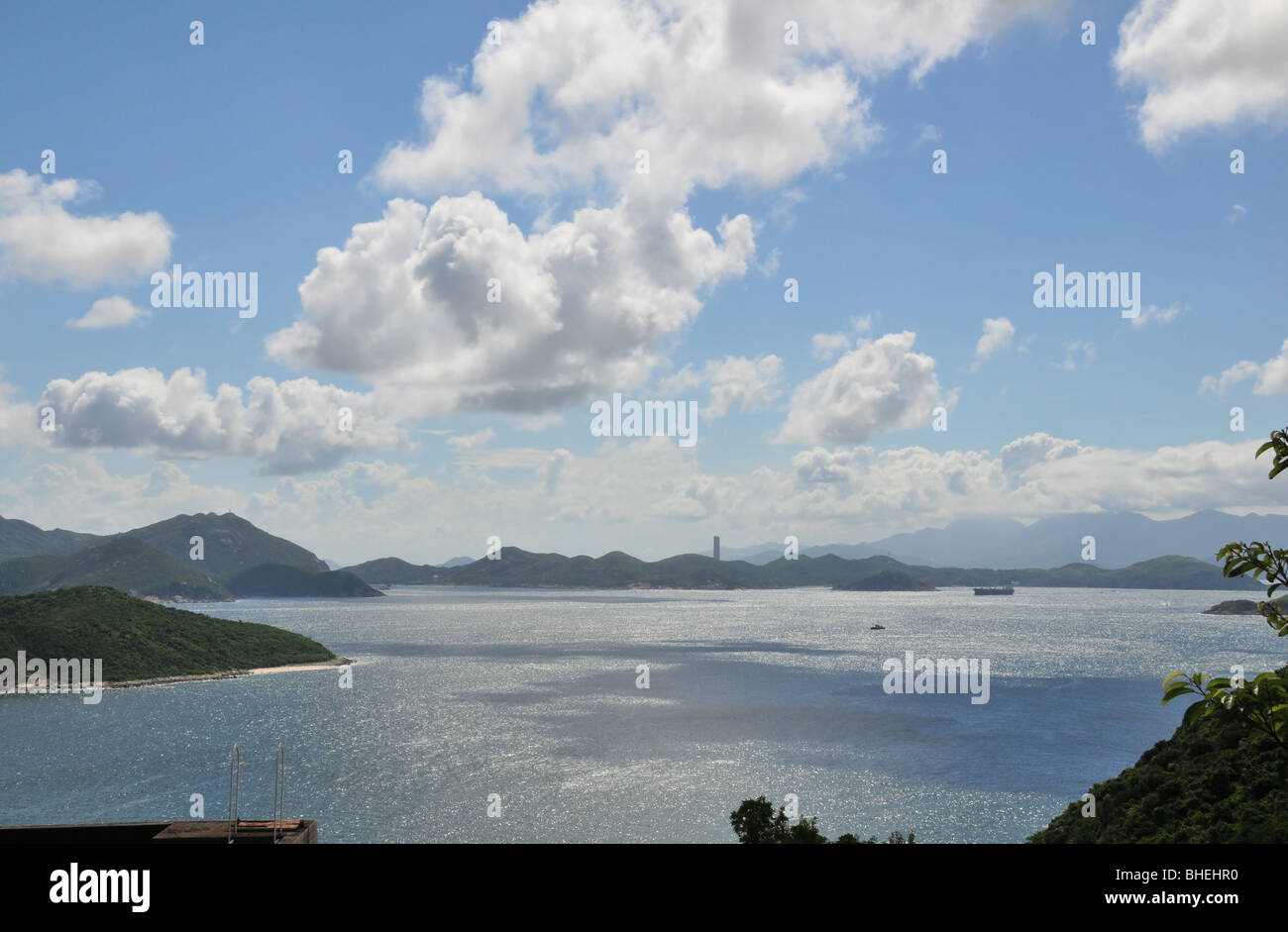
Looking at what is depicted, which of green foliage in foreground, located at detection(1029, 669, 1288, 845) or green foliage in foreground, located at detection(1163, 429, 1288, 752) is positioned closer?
green foliage in foreground, located at detection(1163, 429, 1288, 752)

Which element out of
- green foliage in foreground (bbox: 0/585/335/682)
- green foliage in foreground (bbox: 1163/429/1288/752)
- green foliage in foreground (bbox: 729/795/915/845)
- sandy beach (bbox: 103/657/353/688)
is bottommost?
sandy beach (bbox: 103/657/353/688)

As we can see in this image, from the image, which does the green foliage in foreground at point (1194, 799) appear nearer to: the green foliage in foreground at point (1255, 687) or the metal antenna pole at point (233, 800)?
the green foliage in foreground at point (1255, 687)

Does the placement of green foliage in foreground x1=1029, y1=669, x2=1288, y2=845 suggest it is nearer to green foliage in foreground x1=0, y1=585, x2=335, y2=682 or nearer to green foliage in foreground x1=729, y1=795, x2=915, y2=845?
green foliage in foreground x1=729, y1=795, x2=915, y2=845

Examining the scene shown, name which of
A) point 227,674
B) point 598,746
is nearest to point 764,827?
point 598,746

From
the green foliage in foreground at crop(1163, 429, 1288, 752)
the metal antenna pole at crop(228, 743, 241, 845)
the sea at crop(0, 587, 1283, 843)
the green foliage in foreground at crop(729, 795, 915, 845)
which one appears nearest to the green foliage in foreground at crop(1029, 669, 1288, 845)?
the green foliage in foreground at crop(729, 795, 915, 845)

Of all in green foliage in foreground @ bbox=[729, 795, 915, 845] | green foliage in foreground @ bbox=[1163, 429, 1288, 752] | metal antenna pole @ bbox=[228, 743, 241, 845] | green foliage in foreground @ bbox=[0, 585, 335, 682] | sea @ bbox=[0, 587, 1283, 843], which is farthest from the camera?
green foliage in foreground @ bbox=[0, 585, 335, 682]
